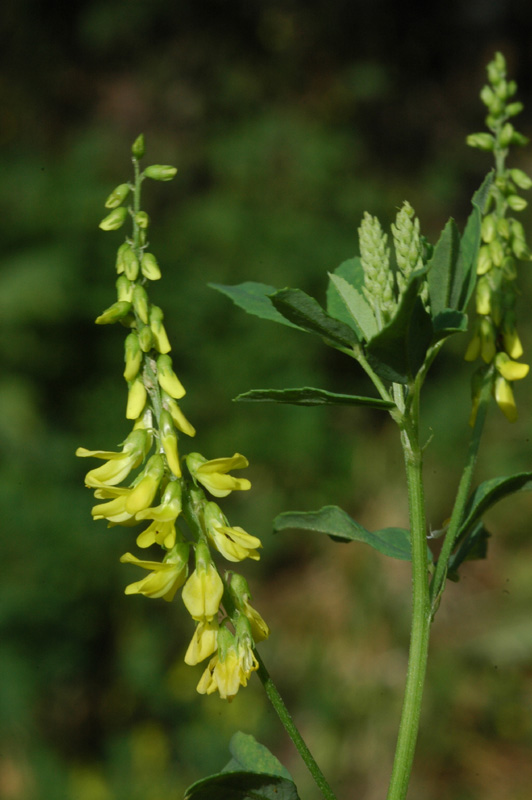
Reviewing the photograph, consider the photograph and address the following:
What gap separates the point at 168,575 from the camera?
815 millimetres

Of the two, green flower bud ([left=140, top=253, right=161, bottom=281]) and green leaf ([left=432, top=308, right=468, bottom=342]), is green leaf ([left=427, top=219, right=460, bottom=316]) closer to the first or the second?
green leaf ([left=432, top=308, right=468, bottom=342])

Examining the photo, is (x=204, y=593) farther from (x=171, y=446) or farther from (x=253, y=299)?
(x=253, y=299)

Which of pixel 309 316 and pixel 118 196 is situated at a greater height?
pixel 118 196

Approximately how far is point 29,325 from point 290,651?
8.03 feet

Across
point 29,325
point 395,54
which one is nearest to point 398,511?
point 29,325

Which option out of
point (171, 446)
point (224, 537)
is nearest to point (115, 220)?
point (171, 446)

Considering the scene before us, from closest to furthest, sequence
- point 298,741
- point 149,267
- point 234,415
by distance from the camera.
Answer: point 298,741 → point 149,267 → point 234,415

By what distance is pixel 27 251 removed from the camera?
5.15 metres

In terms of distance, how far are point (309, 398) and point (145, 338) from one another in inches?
7.5

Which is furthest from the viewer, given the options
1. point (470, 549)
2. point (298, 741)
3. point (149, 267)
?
point (470, 549)

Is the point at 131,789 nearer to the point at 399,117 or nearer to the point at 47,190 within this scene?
the point at 47,190

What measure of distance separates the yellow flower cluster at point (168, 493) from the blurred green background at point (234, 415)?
284 cm

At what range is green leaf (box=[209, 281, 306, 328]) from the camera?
0.97m

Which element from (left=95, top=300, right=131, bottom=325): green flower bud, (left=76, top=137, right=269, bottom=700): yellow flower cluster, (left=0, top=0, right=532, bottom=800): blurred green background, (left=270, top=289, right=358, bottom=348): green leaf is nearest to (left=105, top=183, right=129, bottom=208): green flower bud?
(left=76, top=137, right=269, bottom=700): yellow flower cluster
